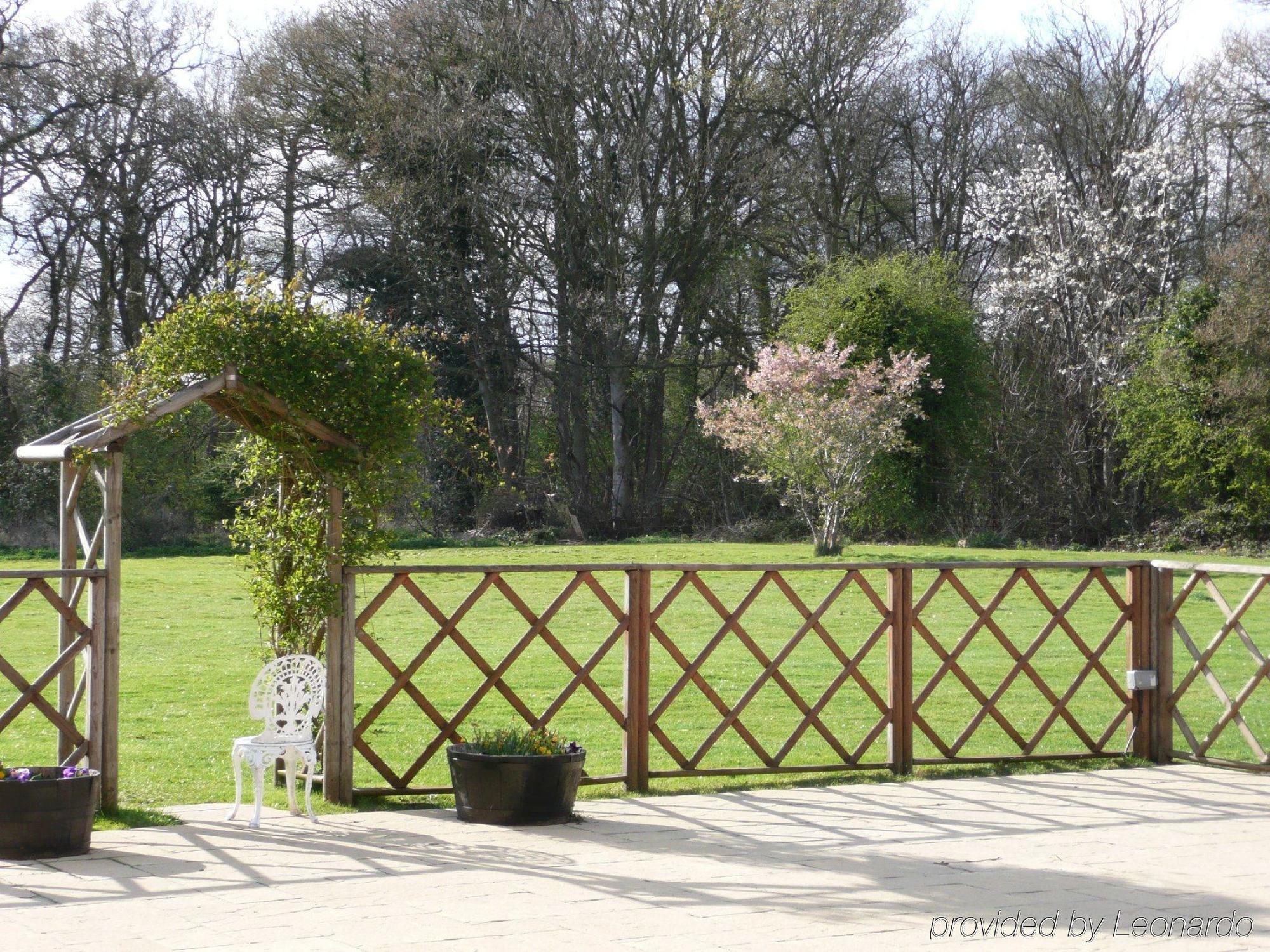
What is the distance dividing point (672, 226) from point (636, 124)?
6.36 feet

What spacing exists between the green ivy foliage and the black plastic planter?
1002 mm

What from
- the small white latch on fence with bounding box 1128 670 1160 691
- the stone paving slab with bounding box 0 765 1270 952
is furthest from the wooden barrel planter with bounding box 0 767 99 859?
the small white latch on fence with bounding box 1128 670 1160 691

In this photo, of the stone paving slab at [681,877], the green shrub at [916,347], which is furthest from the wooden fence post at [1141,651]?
the green shrub at [916,347]

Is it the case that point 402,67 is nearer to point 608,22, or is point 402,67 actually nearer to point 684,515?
point 608,22

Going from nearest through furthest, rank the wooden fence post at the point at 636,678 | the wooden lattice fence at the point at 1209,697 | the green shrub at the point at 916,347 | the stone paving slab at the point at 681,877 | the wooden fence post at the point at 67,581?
the stone paving slab at the point at 681,877
the wooden fence post at the point at 67,581
the wooden fence post at the point at 636,678
the wooden lattice fence at the point at 1209,697
the green shrub at the point at 916,347

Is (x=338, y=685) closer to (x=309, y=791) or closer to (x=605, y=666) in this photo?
(x=309, y=791)

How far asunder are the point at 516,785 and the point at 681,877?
3.44 ft

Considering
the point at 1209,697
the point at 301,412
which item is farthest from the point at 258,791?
the point at 1209,697

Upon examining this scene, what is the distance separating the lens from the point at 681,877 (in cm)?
459

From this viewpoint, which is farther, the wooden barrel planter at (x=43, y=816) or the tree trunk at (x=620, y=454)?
the tree trunk at (x=620, y=454)

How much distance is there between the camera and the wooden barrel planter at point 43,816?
466 centimetres

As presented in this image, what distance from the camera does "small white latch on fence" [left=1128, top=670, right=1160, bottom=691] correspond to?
7109 millimetres

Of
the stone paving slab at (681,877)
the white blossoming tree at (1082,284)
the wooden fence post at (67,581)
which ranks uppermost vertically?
the white blossoming tree at (1082,284)

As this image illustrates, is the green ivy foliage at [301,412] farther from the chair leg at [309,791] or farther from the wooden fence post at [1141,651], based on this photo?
the wooden fence post at [1141,651]
